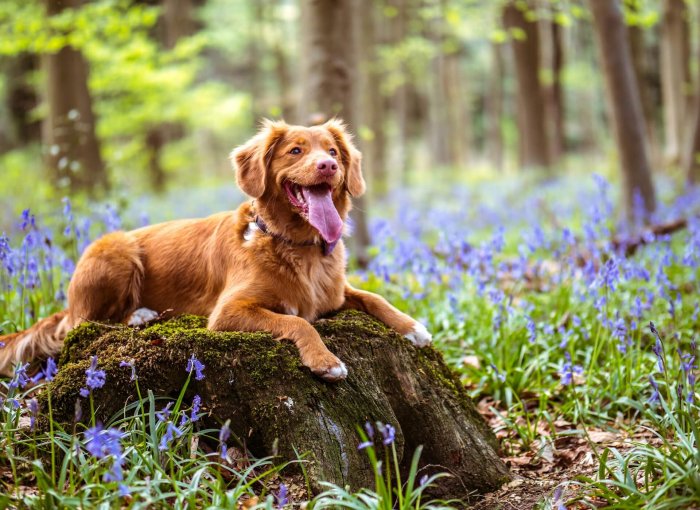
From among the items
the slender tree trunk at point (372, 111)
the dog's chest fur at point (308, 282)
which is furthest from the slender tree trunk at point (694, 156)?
the dog's chest fur at point (308, 282)

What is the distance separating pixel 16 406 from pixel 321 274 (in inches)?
66.7

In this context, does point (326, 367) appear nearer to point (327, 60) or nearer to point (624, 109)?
point (327, 60)

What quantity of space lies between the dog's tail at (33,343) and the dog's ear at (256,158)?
138 centimetres

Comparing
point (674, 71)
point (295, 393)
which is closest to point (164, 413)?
point (295, 393)

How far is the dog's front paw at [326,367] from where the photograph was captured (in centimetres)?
312

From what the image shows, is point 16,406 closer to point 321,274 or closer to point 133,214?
point 321,274

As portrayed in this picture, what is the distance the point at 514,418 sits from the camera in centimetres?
397

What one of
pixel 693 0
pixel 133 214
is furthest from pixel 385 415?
pixel 693 0

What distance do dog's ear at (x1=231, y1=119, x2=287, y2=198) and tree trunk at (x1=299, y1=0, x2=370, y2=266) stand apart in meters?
3.35

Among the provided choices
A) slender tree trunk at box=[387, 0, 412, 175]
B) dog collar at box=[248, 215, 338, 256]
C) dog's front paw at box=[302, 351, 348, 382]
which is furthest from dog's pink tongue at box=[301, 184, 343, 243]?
slender tree trunk at box=[387, 0, 412, 175]

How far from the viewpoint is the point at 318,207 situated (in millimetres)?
3566

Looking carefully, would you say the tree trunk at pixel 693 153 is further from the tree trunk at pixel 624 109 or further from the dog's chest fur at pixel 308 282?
the dog's chest fur at pixel 308 282

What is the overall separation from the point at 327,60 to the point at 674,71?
11.9 metres

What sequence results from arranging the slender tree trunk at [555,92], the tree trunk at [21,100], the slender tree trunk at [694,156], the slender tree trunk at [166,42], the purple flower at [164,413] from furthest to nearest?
the slender tree trunk at [555,92], the tree trunk at [21,100], the slender tree trunk at [166,42], the slender tree trunk at [694,156], the purple flower at [164,413]
